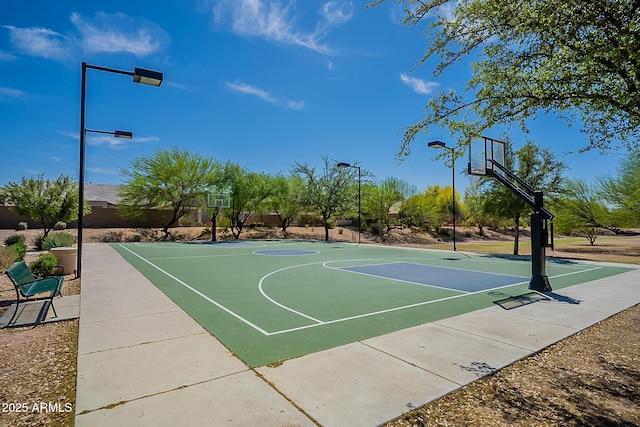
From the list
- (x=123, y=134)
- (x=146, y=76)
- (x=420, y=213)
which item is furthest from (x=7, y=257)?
(x=420, y=213)

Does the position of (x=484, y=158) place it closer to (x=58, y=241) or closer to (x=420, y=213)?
(x=58, y=241)

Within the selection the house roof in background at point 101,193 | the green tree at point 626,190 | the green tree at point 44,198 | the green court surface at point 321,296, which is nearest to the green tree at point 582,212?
the green tree at point 626,190

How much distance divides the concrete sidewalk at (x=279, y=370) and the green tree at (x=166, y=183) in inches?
1030

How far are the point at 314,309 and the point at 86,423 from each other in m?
4.40

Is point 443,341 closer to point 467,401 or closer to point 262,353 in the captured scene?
point 467,401

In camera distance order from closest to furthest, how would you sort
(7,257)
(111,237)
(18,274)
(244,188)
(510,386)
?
(510,386)
(18,274)
(7,257)
(111,237)
(244,188)

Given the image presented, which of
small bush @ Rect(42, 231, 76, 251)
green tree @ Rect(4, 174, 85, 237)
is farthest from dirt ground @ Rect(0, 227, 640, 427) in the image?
green tree @ Rect(4, 174, 85, 237)

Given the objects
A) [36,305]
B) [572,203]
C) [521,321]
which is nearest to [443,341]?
[521,321]

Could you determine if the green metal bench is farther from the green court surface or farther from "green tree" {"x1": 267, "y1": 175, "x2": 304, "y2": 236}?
"green tree" {"x1": 267, "y1": 175, "x2": 304, "y2": 236}

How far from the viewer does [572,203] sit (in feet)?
81.0

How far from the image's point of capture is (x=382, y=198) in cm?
3941

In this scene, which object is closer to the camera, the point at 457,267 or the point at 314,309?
the point at 314,309

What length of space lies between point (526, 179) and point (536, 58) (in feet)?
64.8

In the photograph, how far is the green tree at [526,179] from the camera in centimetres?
2112
